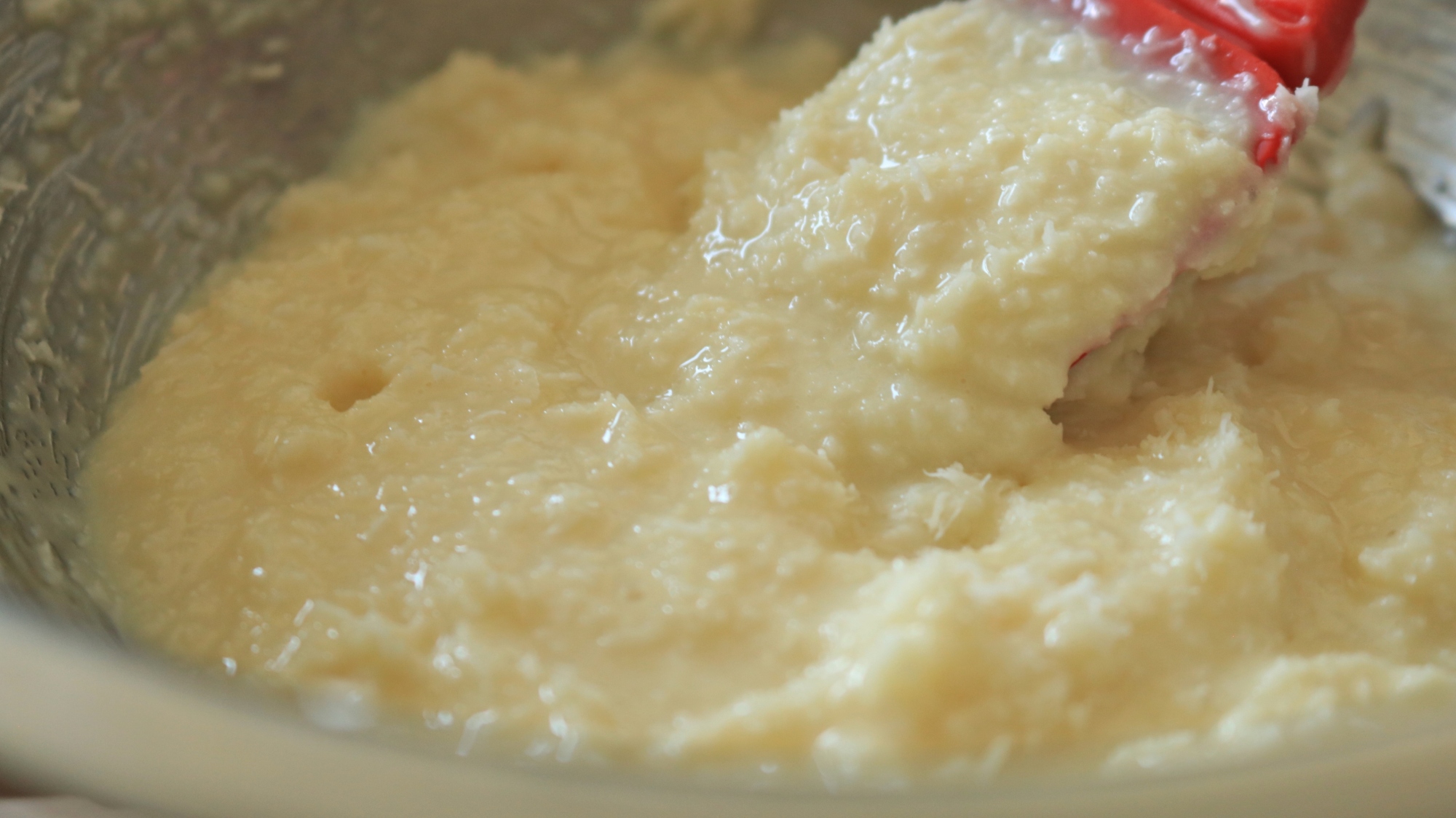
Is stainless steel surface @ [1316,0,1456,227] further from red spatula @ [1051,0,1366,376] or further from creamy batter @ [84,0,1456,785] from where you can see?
red spatula @ [1051,0,1366,376]

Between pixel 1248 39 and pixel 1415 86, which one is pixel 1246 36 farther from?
pixel 1415 86

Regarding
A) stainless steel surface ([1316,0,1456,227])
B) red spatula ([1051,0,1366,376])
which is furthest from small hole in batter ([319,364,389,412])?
stainless steel surface ([1316,0,1456,227])

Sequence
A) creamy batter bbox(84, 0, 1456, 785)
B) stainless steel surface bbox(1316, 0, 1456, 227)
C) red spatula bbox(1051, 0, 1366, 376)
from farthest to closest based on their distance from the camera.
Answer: stainless steel surface bbox(1316, 0, 1456, 227) < red spatula bbox(1051, 0, 1366, 376) < creamy batter bbox(84, 0, 1456, 785)

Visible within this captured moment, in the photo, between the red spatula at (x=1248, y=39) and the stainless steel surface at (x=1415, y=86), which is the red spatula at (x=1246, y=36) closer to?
the red spatula at (x=1248, y=39)

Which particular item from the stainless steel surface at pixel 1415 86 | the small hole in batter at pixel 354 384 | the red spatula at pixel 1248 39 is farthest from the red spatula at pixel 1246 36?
the small hole in batter at pixel 354 384

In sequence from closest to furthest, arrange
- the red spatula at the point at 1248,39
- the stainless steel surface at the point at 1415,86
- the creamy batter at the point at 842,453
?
the creamy batter at the point at 842,453, the red spatula at the point at 1248,39, the stainless steel surface at the point at 1415,86

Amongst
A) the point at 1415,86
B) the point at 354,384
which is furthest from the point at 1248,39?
the point at 354,384

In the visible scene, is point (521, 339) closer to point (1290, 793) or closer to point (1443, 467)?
point (1290, 793)

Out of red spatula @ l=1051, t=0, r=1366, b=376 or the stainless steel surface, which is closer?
red spatula @ l=1051, t=0, r=1366, b=376
